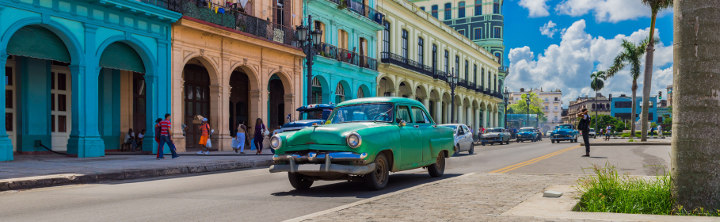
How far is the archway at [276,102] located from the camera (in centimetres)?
3044

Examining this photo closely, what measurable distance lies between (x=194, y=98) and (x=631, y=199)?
70.3 feet

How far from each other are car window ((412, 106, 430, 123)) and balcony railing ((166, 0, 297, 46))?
13.1 meters

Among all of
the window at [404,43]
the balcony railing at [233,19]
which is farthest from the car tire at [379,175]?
the window at [404,43]

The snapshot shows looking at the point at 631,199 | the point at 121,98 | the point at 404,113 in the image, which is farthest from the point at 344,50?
the point at 631,199

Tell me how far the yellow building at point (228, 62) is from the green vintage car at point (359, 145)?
1342cm

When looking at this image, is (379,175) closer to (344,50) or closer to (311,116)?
(311,116)

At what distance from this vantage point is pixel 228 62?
2403 cm

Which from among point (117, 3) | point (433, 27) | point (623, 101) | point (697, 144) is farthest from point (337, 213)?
point (623, 101)

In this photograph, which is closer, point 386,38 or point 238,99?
point 238,99

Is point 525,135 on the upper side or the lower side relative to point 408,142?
lower

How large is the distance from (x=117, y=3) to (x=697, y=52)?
686 inches

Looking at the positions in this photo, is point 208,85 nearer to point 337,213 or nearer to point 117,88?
point 117,88

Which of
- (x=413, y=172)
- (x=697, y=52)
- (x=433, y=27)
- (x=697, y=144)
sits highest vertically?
(x=433, y=27)

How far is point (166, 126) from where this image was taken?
1784cm
